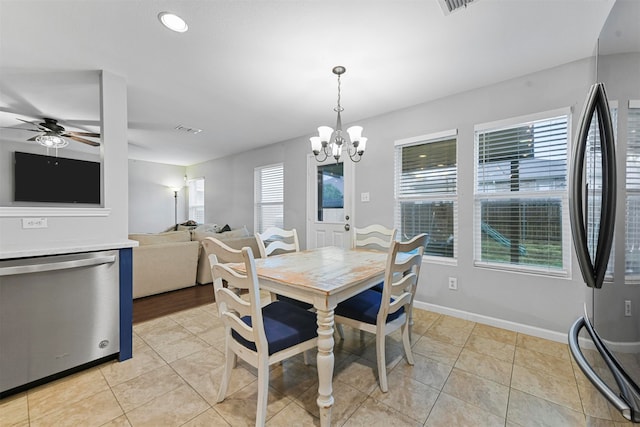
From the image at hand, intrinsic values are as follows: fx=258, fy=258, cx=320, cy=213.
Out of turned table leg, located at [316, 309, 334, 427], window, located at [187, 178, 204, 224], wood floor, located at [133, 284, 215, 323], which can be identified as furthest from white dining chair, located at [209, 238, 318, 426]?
window, located at [187, 178, 204, 224]

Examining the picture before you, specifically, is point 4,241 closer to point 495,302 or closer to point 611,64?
point 611,64

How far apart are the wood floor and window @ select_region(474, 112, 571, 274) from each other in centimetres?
325

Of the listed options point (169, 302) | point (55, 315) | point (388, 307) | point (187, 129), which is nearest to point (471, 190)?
point (388, 307)

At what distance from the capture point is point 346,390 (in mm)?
1616

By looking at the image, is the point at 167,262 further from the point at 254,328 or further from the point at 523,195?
the point at 523,195

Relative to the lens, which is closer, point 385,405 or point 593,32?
point 385,405

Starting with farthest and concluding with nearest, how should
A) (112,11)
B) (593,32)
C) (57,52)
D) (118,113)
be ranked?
(118,113) < (57,52) < (593,32) < (112,11)

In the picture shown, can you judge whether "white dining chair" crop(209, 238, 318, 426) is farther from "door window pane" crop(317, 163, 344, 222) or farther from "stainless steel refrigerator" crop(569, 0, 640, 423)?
"door window pane" crop(317, 163, 344, 222)

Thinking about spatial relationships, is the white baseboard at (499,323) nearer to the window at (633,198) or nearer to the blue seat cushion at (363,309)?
the blue seat cushion at (363,309)

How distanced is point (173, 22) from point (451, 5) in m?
1.78

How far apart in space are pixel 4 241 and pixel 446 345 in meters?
3.32

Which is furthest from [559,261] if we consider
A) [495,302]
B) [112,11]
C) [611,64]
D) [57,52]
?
[57,52]

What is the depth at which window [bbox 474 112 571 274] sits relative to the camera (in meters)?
2.26

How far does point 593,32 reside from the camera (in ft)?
5.93
